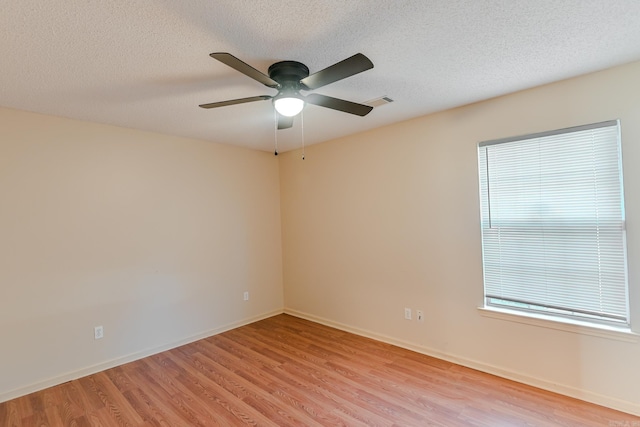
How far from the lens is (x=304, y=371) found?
2834 millimetres

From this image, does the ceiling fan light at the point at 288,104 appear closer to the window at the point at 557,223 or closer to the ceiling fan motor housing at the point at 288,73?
the ceiling fan motor housing at the point at 288,73

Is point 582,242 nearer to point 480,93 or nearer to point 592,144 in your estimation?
point 592,144

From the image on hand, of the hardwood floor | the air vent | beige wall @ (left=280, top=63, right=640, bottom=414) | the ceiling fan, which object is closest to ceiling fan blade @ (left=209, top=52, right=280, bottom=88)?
the ceiling fan

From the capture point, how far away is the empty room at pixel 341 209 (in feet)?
5.62

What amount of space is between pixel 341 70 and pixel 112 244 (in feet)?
9.47

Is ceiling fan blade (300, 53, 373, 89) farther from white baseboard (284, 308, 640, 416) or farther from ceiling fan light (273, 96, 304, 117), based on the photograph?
white baseboard (284, 308, 640, 416)

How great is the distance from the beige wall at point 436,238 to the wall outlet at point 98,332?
233 centimetres

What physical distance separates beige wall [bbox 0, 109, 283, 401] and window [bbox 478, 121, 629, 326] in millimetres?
3003

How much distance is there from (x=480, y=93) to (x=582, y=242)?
1.42 m

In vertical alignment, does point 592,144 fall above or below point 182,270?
above

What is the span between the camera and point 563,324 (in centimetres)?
236

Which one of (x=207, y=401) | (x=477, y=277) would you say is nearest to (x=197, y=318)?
(x=207, y=401)

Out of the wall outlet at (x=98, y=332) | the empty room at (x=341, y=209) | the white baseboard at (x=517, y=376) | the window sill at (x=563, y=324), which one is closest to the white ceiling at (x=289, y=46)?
the empty room at (x=341, y=209)

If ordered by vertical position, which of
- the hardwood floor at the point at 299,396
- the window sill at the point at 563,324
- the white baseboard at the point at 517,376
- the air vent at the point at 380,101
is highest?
the air vent at the point at 380,101
